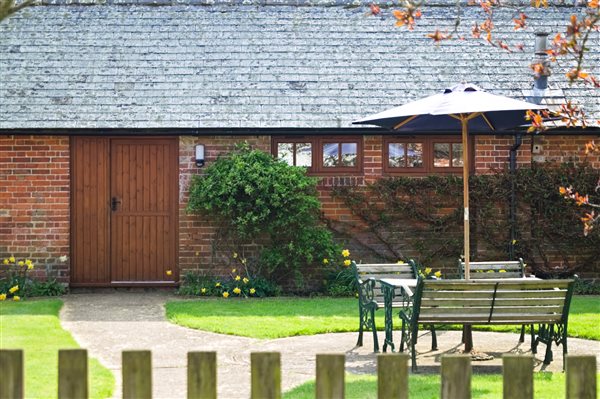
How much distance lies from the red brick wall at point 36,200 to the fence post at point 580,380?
12616mm

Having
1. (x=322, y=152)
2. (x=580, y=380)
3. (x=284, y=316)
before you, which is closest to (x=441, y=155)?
(x=322, y=152)

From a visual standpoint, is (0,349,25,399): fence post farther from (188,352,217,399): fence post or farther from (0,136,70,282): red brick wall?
(0,136,70,282): red brick wall

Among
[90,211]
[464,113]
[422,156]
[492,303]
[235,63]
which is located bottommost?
[492,303]

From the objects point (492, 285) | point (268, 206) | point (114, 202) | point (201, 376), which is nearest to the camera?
point (201, 376)

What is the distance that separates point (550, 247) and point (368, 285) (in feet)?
20.3

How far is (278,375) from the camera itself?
3.92 meters

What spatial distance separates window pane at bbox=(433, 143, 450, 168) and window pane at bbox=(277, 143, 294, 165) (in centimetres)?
221

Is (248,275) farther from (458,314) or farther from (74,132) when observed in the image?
(458,314)

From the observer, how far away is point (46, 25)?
56.3ft

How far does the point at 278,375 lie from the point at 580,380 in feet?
3.69

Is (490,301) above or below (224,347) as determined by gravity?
above

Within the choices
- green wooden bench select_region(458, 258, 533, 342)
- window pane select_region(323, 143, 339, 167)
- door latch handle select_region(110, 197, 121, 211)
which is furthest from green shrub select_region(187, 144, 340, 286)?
green wooden bench select_region(458, 258, 533, 342)

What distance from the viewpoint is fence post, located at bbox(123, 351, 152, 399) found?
12.9 feet

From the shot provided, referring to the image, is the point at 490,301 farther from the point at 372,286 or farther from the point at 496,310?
the point at 372,286
